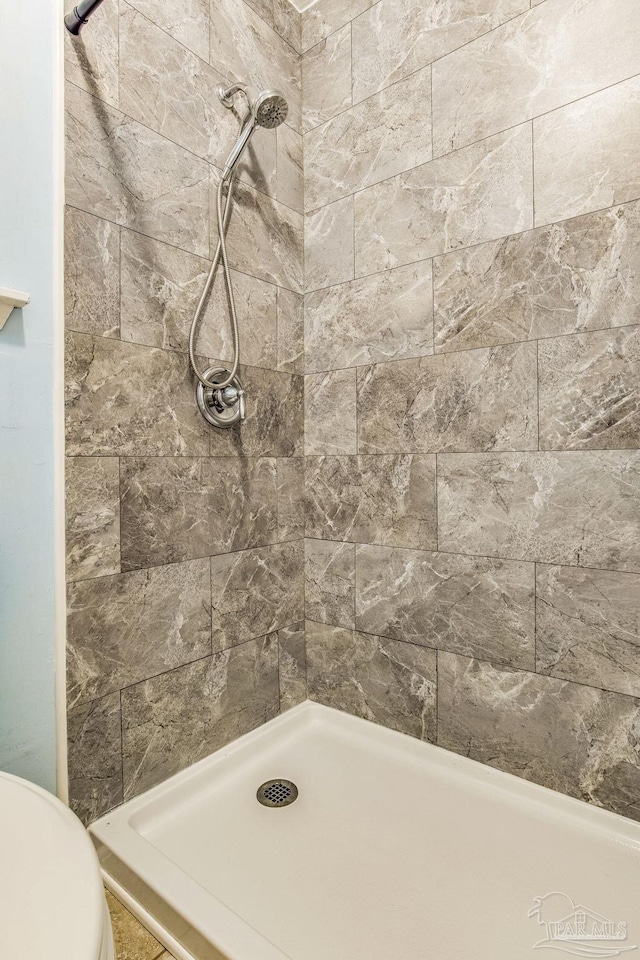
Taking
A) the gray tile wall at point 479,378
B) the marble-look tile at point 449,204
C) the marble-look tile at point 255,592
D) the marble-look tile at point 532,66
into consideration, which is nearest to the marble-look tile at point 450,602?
the gray tile wall at point 479,378

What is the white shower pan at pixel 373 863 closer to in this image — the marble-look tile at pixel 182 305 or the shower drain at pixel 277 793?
the shower drain at pixel 277 793

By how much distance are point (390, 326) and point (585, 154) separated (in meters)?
0.64

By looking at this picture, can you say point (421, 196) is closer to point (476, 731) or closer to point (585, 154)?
point (585, 154)

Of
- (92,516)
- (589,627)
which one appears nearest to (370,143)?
(92,516)

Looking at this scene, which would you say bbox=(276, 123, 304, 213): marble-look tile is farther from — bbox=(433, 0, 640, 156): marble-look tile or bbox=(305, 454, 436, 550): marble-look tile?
bbox=(305, 454, 436, 550): marble-look tile

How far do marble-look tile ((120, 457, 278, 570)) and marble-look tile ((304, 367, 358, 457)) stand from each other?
19cm

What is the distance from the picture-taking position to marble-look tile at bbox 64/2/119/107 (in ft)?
3.78

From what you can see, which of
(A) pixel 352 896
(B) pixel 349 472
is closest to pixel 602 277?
(B) pixel 349 472

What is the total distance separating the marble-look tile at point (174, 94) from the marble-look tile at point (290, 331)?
0.37 m

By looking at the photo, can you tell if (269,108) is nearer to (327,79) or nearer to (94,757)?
(327,79)

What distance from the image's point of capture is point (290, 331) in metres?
1.75

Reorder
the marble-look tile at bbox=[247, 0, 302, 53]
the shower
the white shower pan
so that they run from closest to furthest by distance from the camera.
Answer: the white shower pan
the shower
the marble-look tile at bbox=[247, 0, 302, 53]

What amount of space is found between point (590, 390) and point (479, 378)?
285 millimetres

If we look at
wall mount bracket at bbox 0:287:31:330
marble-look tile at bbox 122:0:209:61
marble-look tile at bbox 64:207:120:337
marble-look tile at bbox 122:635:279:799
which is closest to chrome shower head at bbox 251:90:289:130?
marble-look tile at bbox 122:0:209:61
